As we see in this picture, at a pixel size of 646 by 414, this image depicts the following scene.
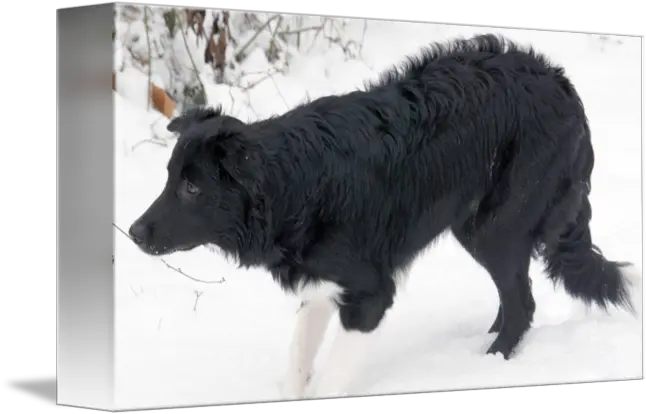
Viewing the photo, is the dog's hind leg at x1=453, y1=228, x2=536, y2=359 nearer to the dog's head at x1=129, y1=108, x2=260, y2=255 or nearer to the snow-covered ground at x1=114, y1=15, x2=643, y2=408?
the snow-covered ground at x1=114, y1=15, x2=643, y2=408

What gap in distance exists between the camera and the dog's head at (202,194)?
413cm

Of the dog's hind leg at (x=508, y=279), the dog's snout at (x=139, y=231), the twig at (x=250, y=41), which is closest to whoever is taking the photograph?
the dog's snout at (x=139, y=231)

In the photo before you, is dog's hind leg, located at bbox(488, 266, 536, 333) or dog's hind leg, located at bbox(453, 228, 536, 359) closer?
dog's hind leg, located at bbox(453, 228, 536, 359)

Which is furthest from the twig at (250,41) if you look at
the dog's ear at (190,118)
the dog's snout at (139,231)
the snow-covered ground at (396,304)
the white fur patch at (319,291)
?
the white fur patch at (319,291)

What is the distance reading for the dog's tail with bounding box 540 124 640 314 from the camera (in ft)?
16.2

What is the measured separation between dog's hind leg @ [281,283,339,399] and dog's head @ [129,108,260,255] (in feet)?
1.76

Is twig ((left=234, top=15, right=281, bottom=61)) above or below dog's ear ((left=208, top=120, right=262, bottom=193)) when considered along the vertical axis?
above

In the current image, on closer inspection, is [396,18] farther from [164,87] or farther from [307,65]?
[164,87]

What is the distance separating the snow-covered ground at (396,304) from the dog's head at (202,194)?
7 cm

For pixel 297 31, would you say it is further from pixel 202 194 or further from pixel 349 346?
pixel 349 346

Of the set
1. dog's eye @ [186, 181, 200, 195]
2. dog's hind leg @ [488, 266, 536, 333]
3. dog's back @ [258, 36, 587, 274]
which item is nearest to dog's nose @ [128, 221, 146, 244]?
dog's eye @ [186, 181, 200, 195]

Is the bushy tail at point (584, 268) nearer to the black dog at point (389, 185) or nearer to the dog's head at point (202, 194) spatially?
the black dog at point (389, 185)

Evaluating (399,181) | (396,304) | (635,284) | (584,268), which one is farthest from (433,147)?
(635,284)

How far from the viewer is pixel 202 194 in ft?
13.6
